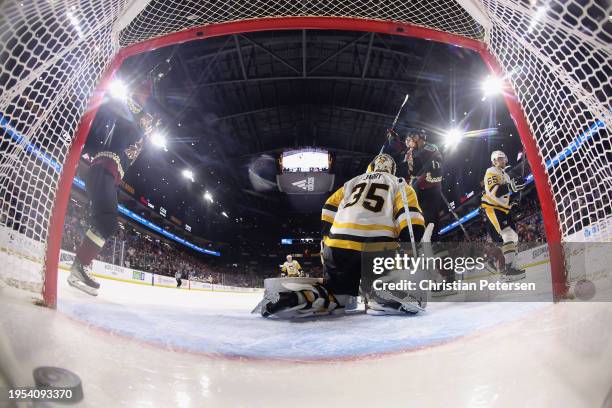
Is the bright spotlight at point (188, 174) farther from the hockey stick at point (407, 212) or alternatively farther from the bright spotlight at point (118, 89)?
the hockey stick at point (407, 212)

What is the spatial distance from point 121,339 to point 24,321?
0.47 ft

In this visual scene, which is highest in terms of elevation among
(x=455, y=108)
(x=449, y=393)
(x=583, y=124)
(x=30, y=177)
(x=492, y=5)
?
(x=492, y=5)

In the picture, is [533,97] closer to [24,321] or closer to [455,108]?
[455,108]

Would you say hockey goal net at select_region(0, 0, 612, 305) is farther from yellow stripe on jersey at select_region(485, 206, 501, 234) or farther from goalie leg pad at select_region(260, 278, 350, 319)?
goalie leg pad at select_region(260, 278, 350, 319)

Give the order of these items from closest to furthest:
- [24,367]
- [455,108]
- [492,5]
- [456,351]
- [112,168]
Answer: [24,367] → [456,351] → [492,5] → [112,168] → [455,108]

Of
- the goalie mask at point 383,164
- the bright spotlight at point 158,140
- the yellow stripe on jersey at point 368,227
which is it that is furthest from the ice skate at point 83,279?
the goalie mask at point 383,164

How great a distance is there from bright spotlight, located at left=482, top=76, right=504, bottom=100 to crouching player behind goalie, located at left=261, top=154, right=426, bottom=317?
31 centimetres

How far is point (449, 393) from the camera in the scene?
452mm

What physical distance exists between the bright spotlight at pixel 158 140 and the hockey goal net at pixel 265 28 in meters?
0.15

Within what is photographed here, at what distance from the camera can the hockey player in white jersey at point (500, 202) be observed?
0.90 meters

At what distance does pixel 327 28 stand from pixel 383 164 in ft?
1.27

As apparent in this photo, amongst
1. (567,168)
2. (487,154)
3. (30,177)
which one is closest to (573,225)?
(567,168)

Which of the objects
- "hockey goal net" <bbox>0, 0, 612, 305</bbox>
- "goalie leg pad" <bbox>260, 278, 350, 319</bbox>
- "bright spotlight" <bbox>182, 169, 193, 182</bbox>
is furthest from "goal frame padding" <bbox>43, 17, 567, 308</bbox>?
"goalie leg pad" <bbox>260, 278, 350, 319</bbox>

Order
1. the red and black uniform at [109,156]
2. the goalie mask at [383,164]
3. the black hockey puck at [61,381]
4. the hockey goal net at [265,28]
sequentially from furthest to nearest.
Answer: the goalie mask at [383,164] → the red and black uniform at [109,156] → the hockey goal net at [265,28] → the black hockey puck at [61,381]
